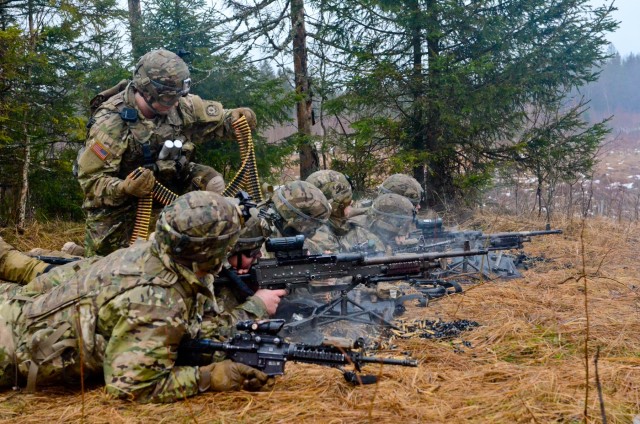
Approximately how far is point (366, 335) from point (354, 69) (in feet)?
22.7

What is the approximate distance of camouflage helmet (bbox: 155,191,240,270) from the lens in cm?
325

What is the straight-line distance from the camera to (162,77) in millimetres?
5664

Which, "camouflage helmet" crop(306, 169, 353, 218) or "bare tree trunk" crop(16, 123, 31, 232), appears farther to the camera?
"bare tree trunk" crop(16, 123, 31, 232)

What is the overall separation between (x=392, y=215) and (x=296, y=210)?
96.4 inches

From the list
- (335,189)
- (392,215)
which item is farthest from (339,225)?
(392,215)

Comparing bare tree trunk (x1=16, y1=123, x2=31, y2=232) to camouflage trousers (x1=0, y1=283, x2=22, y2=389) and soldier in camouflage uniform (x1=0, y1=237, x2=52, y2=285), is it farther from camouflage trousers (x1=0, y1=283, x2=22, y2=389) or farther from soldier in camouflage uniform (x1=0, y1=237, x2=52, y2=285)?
camouflage trousers (x1=0, y1=283, x2=22, y2=389)

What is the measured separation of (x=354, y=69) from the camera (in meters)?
10.9

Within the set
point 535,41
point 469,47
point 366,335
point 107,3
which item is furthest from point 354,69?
point 366,335

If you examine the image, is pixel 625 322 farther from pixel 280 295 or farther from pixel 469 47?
pixel 469 47

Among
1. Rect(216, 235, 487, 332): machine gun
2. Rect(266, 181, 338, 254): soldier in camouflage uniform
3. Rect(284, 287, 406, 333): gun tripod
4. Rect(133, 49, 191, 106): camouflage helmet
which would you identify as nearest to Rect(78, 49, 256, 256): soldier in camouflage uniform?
Rect(133, 49, 191, 106): camouflage helmet

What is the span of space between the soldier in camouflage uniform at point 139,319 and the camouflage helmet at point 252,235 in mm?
1087

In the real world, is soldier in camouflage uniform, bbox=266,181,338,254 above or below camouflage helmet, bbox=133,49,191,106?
below

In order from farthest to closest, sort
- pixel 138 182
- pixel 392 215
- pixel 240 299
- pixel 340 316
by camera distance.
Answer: pixel 392 215 < pixel 138 182 < pixel 340 316 < pixel 240 299

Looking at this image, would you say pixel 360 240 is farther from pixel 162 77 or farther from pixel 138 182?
pixel 162 77
